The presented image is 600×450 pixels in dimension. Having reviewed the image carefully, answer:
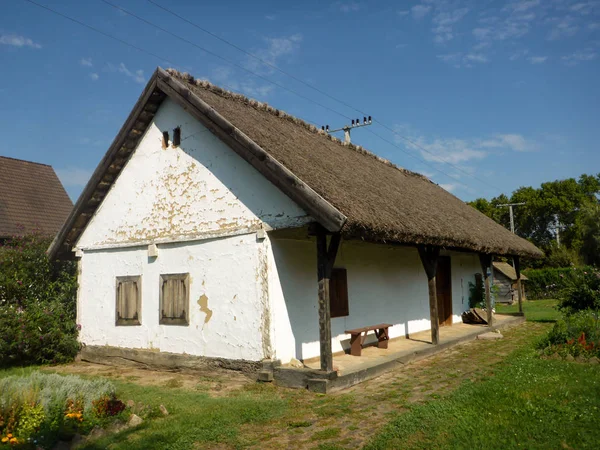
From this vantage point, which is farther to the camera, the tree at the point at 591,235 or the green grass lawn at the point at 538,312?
the tree at the point at 591,235

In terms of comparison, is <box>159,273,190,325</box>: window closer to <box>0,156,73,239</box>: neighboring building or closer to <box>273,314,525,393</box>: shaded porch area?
<box>273,314,525,393</box>: shaded porch area

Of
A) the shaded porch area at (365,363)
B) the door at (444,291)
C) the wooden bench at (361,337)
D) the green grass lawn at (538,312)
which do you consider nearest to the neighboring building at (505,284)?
the green grass lawn at (538,312)

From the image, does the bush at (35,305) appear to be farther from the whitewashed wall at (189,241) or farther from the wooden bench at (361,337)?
the wooden bench at (361,337)

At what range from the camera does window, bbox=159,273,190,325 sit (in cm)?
967

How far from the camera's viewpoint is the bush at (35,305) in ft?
35.5

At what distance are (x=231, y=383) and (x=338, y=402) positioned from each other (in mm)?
2376

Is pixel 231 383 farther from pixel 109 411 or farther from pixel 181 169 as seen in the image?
pixel 181 169

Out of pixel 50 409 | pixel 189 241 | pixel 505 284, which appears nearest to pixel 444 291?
pixel 189 241

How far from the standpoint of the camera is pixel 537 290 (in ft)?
116

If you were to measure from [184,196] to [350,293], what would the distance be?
405 cm

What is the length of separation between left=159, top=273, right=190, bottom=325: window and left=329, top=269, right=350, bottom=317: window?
2870mm

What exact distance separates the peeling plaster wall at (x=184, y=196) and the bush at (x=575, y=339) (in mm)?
5428

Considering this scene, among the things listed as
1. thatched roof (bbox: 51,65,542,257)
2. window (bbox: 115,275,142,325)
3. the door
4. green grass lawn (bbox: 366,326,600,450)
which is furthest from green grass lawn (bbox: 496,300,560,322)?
window (bbox: 115,275,142,325)

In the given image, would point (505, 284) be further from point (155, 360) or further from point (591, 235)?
point (155, 360)
